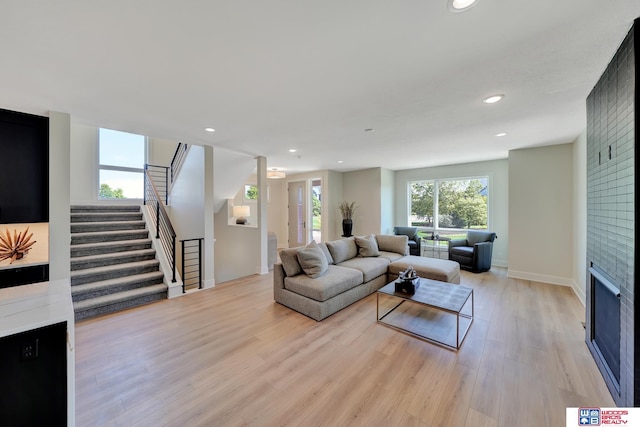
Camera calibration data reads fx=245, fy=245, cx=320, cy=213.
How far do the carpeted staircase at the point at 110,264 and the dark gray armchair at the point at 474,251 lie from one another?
5.73 meters

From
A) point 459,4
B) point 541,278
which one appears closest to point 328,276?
point 459,4

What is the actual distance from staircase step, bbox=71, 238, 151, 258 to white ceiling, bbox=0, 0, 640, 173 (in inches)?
81.0

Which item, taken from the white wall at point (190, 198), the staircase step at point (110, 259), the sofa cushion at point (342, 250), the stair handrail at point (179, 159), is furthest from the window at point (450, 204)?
the staircase step at point (110, 259)

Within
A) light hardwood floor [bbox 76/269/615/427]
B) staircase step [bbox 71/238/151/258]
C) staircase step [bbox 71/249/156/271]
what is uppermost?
staircase step [bbox 71/238/151/258]

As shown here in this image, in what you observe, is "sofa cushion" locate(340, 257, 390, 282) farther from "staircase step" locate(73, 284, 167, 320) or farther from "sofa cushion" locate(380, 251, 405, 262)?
"staircase step" locate(73, 284, 167, 320)

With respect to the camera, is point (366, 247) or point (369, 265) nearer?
point (369, 265)

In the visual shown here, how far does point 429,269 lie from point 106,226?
18.6 ft

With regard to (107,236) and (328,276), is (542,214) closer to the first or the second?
(328,276)

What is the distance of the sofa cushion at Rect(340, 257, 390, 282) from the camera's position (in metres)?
3.82

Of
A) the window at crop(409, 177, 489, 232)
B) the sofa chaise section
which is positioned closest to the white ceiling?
the sofa chaise section

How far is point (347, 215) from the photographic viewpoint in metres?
7.54

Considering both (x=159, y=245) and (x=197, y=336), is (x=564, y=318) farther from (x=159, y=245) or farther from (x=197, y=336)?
(x=159, y=245)

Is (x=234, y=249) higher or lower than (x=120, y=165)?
lower

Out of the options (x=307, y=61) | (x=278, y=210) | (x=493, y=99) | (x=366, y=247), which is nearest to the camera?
(x=307, y=61)
